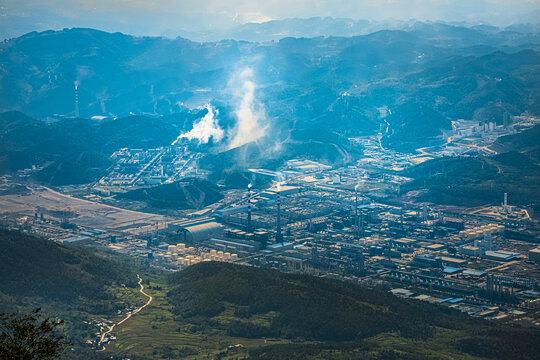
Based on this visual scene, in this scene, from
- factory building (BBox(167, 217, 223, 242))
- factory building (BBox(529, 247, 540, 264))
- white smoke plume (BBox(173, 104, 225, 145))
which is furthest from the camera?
white smoke plume (BBox(173, 104, 225, 145))

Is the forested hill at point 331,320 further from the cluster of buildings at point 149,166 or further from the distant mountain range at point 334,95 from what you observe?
the distant mountain range at point 334,95

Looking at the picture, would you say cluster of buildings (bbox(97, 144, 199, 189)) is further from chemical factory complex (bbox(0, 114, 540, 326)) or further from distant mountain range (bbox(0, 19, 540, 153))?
distant mountain range (bbox(0, 19, 540, 153))

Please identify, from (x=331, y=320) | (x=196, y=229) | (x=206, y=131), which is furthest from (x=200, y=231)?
(x=206, y=131)

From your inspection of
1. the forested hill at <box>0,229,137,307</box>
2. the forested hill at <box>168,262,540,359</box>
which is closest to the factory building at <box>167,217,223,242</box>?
the forested hill at <box>0,229,137,307</box>

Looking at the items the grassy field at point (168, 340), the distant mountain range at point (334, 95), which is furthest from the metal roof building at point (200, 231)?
the distant mountain range at point (334, 95)

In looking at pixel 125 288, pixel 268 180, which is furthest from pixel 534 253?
pixel 268 180

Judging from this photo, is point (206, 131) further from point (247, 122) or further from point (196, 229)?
point (196, 229)
